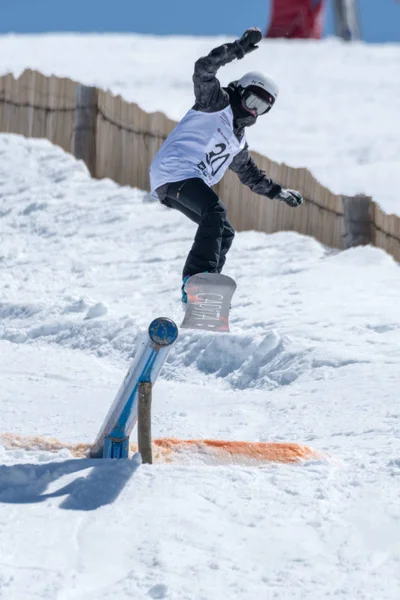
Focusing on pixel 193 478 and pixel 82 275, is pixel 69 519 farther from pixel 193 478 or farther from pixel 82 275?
pixel 82 275

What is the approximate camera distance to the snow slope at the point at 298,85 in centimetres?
1631

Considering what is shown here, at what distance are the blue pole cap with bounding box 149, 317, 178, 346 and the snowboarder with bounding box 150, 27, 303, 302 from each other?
3.81 feet

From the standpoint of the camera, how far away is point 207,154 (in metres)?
5.91

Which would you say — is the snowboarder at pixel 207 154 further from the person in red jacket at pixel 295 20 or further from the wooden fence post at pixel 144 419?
the person in red jacket at pixel 295 20

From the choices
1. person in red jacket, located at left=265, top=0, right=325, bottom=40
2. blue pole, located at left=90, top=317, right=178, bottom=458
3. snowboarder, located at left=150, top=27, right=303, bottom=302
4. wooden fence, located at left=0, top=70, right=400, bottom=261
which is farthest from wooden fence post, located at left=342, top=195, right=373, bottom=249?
person in red jacket, located at left=265, top=0, right=325, bottom=40

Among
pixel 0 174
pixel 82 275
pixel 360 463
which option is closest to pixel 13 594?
pixel 360 463

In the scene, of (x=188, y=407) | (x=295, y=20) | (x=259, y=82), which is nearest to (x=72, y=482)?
(x=188, y=407)

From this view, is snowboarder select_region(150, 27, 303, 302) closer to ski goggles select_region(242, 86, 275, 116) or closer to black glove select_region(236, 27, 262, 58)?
ski goggles select_region(242, 86, 275, 116)

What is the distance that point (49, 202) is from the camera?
12.0 metres

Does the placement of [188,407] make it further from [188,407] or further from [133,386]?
[133,386]

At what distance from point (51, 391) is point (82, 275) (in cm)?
305

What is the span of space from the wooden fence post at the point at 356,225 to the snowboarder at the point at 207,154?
3.76m

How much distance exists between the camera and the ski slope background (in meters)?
3.69

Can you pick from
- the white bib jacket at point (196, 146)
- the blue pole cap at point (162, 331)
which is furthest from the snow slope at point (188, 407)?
the white bib jacket at point (196, 146)
